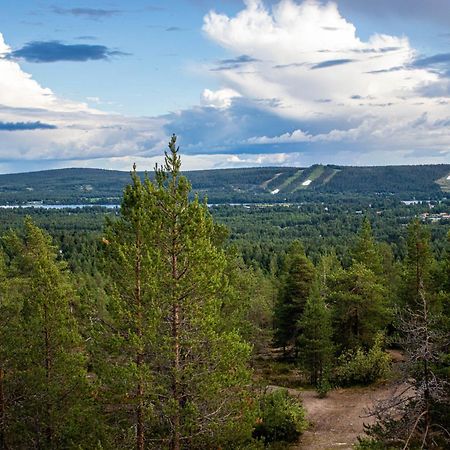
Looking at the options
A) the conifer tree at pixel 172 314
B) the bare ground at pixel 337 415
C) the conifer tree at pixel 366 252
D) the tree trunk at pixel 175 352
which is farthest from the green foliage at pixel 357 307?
the tree trunk at pixel 175 352

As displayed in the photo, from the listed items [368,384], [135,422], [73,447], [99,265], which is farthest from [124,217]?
[368,384]

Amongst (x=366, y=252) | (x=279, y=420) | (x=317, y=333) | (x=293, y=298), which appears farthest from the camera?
(x=293, y=298)

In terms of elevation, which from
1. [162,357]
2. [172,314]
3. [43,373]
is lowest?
[43,373]

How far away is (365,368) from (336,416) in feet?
21.3

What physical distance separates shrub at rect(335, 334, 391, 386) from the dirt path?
0.96m

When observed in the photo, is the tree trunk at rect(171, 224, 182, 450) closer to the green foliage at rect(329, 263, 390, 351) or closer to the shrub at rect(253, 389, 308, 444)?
the shrub at rect(253, 389, 308, 444)

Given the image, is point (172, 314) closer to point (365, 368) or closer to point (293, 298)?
point (365, 368)

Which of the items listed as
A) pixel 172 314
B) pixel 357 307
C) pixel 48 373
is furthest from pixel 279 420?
pixel 357 307

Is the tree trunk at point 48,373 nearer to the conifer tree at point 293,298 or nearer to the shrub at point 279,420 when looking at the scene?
the shrub at point 279,420

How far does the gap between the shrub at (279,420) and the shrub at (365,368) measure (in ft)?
32.9

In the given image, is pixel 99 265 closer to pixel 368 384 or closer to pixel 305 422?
pixel 305 422

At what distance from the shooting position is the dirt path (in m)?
26.7

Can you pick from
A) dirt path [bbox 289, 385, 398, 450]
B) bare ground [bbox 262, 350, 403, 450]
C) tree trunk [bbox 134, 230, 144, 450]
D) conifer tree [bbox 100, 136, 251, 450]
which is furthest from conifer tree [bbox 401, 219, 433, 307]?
tree trunk [bbox 134, 230, 144, 450]

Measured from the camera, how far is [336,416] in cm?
3070
